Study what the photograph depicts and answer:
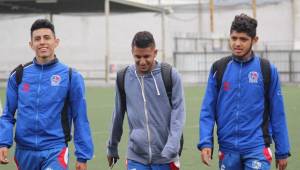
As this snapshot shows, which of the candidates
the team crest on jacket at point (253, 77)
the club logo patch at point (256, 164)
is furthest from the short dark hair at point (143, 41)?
the club logo patch at point (256, 164)

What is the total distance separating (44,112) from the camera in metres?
5.71

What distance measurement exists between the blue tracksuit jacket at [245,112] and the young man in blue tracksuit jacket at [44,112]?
3.28 ft

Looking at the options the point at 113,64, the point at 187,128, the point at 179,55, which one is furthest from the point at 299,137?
the point at 113,64

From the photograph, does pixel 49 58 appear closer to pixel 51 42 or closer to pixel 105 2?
pixel 51 42

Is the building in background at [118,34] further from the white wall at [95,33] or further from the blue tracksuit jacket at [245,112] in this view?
the blue tracksuit jacket at [245,112]

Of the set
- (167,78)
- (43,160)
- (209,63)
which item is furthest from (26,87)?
(209,63)

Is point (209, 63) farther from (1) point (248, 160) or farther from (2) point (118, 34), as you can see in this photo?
(1) point (248, 160)

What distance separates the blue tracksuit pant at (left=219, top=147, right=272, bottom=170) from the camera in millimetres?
5641

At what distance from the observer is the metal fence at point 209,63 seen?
1613 inches

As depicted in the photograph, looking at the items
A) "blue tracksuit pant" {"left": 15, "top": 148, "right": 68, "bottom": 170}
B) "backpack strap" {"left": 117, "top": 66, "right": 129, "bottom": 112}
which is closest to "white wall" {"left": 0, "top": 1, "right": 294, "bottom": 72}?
"backpack strap" {"left": 117, "top": 66, "right": 129, "bottom": 112}

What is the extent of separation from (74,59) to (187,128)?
109 feet

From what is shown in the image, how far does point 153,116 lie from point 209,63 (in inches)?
1424

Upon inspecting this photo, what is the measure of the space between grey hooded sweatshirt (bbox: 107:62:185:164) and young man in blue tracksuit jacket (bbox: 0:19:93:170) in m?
0.40

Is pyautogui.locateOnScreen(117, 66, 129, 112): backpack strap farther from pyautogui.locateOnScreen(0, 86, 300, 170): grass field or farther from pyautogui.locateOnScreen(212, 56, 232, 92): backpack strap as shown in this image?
pyautogui.locateOnScreen(0, 86, 300, 170): grass field
